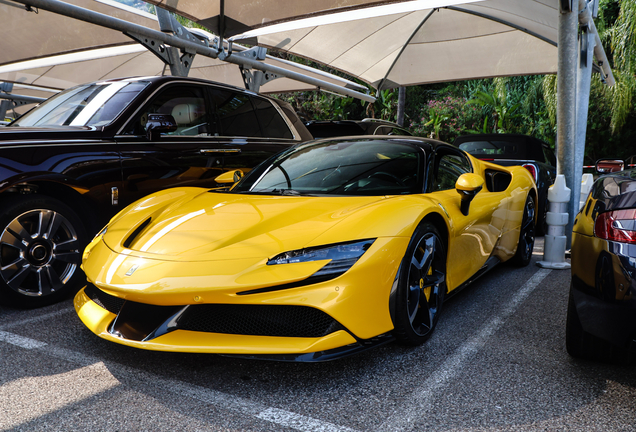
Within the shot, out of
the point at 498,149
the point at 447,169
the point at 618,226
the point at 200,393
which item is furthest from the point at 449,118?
the point at 200,393

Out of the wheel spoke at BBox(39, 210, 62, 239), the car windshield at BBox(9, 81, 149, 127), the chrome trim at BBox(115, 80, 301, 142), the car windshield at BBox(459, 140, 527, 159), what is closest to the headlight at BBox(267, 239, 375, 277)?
the wheel spoke at BBox(39, 210, 62, 239)

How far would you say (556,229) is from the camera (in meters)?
5.10

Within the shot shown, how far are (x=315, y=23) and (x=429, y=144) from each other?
196 inches

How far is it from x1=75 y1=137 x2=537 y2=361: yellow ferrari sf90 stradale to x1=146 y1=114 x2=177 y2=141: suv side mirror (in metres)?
0.68

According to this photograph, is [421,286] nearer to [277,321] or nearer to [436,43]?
[277,321]

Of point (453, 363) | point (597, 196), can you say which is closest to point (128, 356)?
point (453, 363)

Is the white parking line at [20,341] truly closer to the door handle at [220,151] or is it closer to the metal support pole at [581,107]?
the door handle at [220,151]

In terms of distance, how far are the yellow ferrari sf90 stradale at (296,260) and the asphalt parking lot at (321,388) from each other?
208mm

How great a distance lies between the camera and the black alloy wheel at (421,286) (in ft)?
8.64

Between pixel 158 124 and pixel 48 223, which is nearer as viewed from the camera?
pixel 48 223

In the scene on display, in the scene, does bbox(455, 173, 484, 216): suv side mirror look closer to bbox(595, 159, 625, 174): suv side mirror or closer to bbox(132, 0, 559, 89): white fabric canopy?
bbox(595, 159, 625, 174): suv side mirror

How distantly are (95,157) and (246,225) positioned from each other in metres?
1.71

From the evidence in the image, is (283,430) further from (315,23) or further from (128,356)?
(315,23)

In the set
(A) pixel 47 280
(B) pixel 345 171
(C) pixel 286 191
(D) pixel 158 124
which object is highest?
(D) pixel 158 124
